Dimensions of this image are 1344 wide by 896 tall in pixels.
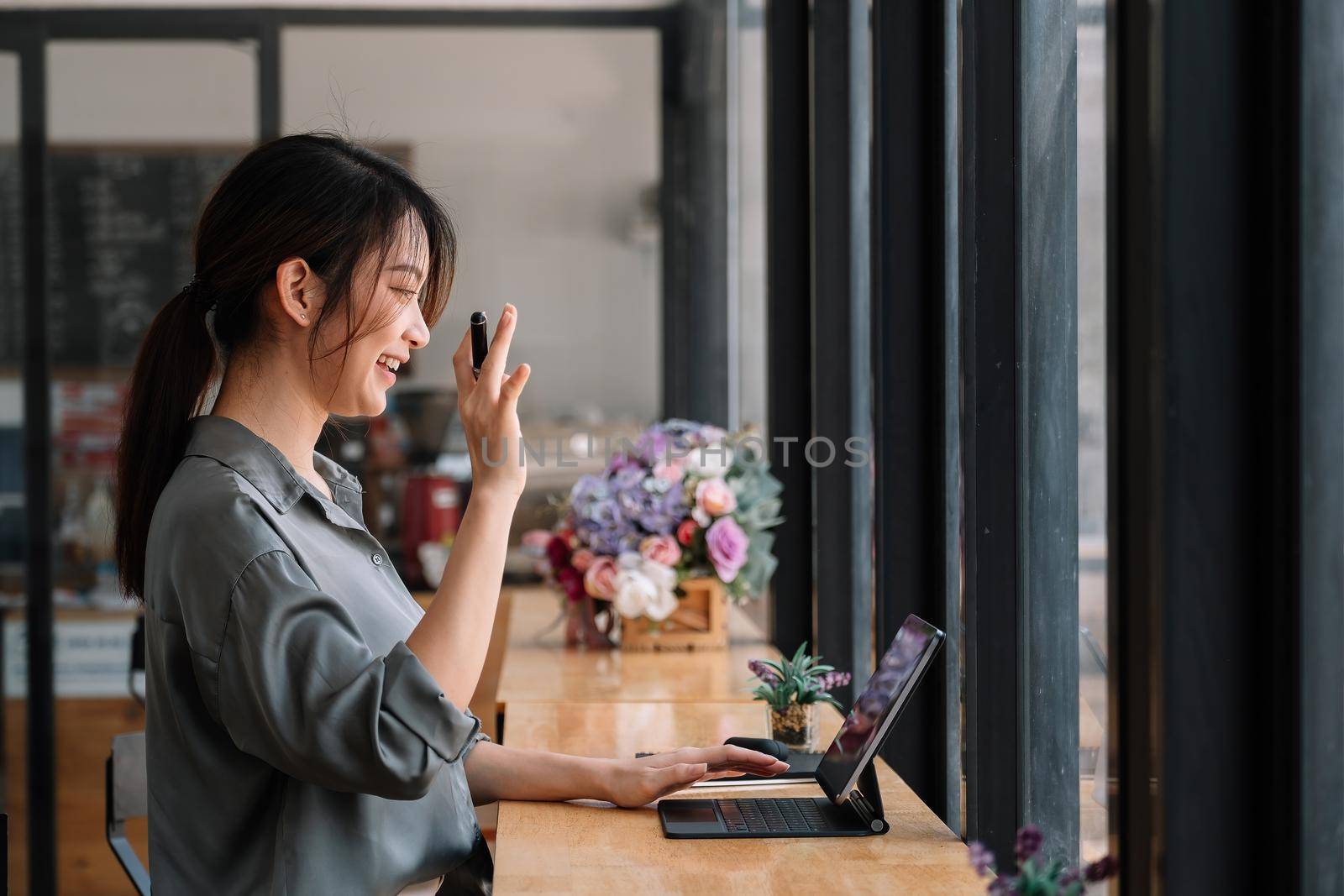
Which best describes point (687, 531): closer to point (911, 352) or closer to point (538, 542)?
point (538, 542)

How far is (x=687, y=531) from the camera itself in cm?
240

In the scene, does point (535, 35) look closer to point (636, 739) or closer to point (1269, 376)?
point (636, 739)

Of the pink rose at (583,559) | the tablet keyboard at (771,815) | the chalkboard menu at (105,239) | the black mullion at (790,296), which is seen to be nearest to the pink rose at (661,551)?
the pink rose at (583,559)

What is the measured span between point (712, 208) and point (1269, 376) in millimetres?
2836

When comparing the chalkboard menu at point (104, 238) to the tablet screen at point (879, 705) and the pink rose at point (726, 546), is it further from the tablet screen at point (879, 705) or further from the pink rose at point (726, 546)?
the tablet screen at point (879, 705)

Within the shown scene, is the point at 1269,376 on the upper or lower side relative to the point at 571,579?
upper

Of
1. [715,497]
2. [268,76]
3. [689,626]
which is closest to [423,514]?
[268,76]

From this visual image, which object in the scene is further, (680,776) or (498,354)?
(680,776)

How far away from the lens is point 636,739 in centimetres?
179

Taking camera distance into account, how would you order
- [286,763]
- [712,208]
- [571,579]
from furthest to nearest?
[712,208]
[571,579]
[286,763]

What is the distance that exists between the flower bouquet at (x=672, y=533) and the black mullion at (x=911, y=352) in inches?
22.4

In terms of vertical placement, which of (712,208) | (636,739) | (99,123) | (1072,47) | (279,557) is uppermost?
(99,123)

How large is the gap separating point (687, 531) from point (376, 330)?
1189mm

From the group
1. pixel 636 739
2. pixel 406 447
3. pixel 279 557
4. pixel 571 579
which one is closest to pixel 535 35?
pixel 406 447
